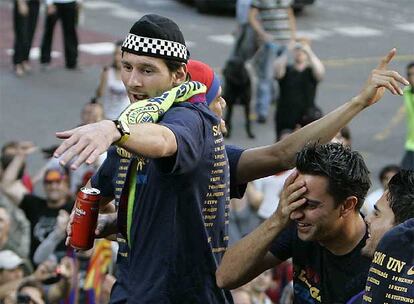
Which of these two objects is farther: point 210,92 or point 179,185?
point 210,92

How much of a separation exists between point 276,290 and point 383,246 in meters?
→ 5.60

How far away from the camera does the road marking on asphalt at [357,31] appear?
2262 centimetres

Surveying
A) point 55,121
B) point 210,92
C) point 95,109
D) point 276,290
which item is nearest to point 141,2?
point 55,121

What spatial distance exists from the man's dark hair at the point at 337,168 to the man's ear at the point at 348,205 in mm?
17

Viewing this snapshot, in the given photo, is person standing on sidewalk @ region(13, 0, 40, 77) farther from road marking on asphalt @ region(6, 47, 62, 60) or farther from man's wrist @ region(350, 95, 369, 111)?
man's wrist @ region(350, 95, 369, 111)

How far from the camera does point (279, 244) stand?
15.6ft

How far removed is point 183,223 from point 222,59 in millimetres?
15215

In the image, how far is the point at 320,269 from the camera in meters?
4.64

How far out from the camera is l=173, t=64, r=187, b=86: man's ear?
480cm

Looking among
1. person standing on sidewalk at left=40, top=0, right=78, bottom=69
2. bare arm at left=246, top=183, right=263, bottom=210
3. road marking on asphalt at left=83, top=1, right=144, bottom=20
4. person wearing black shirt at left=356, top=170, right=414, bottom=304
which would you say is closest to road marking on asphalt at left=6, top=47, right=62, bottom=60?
person standing on sidewalk at left=40, top=0, right=78, bottom=69

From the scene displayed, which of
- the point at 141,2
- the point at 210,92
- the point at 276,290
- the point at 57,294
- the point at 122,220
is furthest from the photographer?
the point at 141,2

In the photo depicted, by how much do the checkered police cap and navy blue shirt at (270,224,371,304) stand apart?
0.91 meters

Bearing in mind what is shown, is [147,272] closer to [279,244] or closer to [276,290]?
[279,244]

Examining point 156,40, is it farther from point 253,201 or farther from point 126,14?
point 126,14
